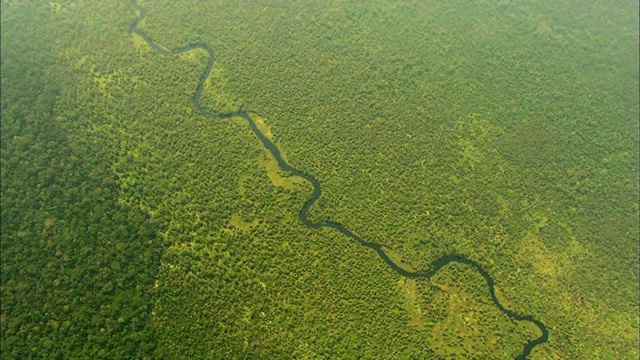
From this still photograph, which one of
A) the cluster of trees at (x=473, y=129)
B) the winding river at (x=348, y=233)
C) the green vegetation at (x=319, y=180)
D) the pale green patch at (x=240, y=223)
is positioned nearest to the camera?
the green vegetation at (x=319, y=180)

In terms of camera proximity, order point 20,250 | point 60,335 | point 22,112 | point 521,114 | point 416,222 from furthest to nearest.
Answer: point 521,114 < point 22,112 < point 416,222 < point 20,250 < point 60,335

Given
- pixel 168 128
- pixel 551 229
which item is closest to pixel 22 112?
pixel 168 128

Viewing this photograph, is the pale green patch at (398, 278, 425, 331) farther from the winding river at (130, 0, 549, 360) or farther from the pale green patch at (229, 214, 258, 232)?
the pale green patch at (229, 214, 258, 232)

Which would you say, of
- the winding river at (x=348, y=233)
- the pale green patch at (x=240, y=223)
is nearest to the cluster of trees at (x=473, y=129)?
the winding river at (x=348, y=233)

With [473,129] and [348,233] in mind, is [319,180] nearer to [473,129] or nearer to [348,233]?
[348,233]

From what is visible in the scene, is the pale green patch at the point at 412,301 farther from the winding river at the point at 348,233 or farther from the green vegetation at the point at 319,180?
the winding river at the point at 348,233

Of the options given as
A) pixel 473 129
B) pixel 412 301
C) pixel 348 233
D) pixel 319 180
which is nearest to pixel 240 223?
pixel 319 180

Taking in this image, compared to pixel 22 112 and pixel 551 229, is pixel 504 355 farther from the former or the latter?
pixel 22 112

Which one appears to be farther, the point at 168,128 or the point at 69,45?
the point at 69,45
